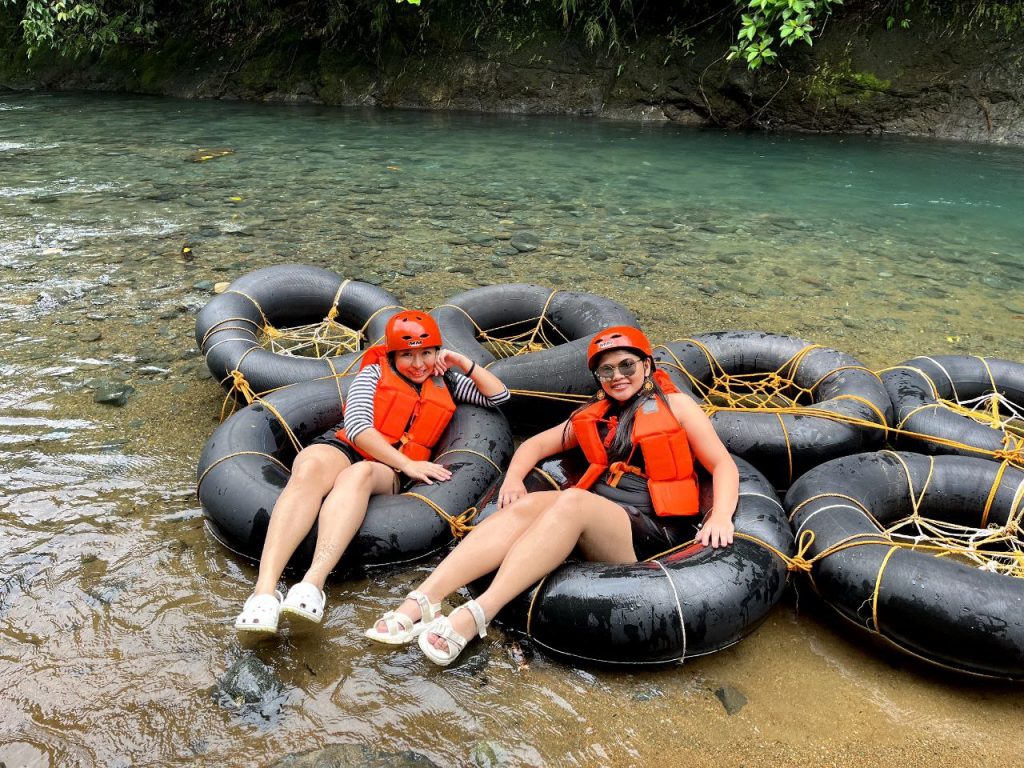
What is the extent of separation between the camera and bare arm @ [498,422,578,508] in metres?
3.31

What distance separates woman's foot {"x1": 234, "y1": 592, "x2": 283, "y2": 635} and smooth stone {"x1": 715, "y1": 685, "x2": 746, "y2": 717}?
1646 millimetres

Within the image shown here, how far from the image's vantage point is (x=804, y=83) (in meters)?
12.6

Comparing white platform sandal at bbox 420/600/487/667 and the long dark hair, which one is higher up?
the long dark hair

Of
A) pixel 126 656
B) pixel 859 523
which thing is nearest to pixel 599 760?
pixel 859 523

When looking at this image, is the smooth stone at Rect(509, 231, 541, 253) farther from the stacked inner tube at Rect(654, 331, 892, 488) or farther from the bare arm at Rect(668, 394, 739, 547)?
the bare arm at Rect(668, 394, 739, 547)

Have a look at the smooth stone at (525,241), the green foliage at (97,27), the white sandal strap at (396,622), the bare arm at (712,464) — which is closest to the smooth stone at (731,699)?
the bare arm at (712,464)

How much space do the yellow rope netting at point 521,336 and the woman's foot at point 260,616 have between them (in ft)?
8.21

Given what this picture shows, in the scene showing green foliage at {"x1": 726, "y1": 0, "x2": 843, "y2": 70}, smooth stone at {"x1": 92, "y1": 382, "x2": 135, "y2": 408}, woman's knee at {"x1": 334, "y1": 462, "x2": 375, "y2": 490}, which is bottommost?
smooth stone at {"x1": 92, "y1": 382, "x2": 135, "y2": 408}

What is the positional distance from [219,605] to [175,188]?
Answer: 7256mm

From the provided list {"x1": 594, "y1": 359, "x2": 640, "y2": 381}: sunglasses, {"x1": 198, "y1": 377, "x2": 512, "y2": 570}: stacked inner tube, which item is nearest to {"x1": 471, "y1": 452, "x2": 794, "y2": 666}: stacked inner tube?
{"x1": 198, "y1": 377, "x2": 512, "y2": 570}: stacked inner tube

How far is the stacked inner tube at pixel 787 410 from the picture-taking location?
12.4 feet

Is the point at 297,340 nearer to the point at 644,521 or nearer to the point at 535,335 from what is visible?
the point at 535,335

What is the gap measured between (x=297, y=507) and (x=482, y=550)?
0.81 m

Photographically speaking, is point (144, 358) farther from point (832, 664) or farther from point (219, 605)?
point (832, 664)
